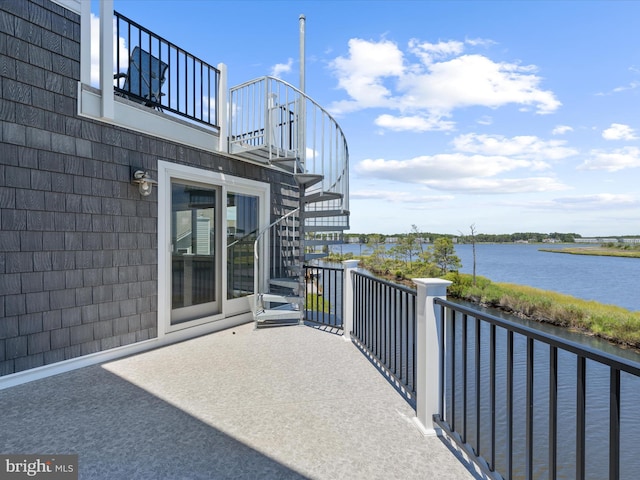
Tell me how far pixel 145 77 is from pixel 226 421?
3.80 metres

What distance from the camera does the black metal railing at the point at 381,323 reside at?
2.88 m

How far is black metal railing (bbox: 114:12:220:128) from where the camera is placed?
12.0 ft

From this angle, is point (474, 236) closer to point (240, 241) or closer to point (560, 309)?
point (560, 309)

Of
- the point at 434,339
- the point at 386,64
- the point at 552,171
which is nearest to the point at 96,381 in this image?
the point at 434,339

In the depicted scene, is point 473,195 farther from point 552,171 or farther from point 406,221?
point 552,171

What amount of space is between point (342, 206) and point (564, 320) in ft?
41.8

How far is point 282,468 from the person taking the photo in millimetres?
1752

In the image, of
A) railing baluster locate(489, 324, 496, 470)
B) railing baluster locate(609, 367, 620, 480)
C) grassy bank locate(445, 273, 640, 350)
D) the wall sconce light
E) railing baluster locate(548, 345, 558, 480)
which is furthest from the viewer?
grassy bank locate(445, 273, 640, 350)

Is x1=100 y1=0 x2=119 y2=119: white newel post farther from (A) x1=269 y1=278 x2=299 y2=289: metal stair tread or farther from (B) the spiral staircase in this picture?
(A) x1=269 y1=278 x2=299 y2=289: metal stair tread

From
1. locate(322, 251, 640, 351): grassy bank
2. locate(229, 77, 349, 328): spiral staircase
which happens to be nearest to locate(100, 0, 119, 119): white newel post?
locate(229, 77, 349, 328): spiral staircase

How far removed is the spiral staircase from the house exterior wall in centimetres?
142

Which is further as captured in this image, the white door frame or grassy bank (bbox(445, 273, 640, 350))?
grassy bank (bbox(445, 273, 640, 350))

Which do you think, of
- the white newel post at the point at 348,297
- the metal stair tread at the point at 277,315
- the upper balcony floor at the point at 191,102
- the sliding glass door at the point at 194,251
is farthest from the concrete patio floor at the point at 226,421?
the upper balcony floor at the point at 191,102

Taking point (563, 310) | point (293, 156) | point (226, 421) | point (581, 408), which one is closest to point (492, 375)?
point (581, 408)
